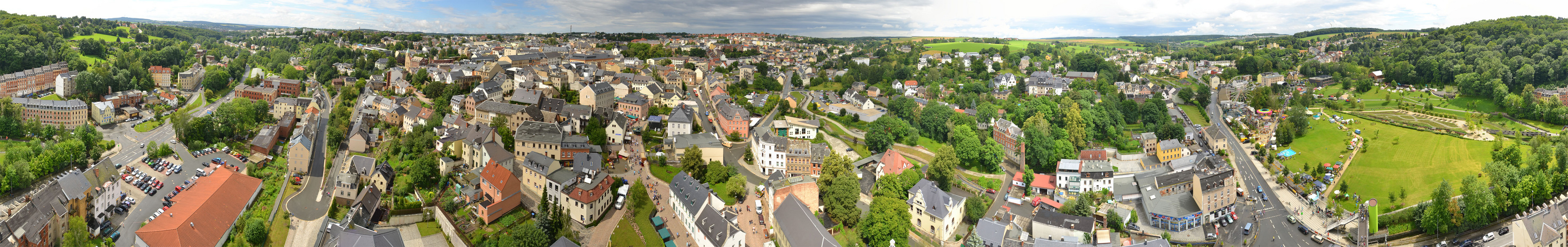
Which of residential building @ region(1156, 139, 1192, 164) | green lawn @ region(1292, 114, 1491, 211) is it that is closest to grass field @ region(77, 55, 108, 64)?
residential building @ region(1156, 139, 1192, 164)

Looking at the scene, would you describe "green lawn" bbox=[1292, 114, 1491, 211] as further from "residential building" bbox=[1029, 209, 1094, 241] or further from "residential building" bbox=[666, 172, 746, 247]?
"residential building" bbox=[666, 172, 746, 247]

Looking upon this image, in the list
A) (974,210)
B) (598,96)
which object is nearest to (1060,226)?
(974,210)

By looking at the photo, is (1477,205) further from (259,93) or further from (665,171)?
(259,93)

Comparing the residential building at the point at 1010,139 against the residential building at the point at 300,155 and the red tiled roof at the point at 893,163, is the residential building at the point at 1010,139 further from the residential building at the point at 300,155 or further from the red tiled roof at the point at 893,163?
the residential building at the point at 300,155

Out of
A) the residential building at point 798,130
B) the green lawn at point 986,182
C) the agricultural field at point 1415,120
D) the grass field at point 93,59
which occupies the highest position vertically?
the grass field at point 93,59

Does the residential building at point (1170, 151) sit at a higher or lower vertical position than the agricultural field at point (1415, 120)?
lower

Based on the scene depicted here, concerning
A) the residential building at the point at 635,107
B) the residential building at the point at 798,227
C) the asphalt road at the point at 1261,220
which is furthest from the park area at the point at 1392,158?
the residential building at the point at 635,107
